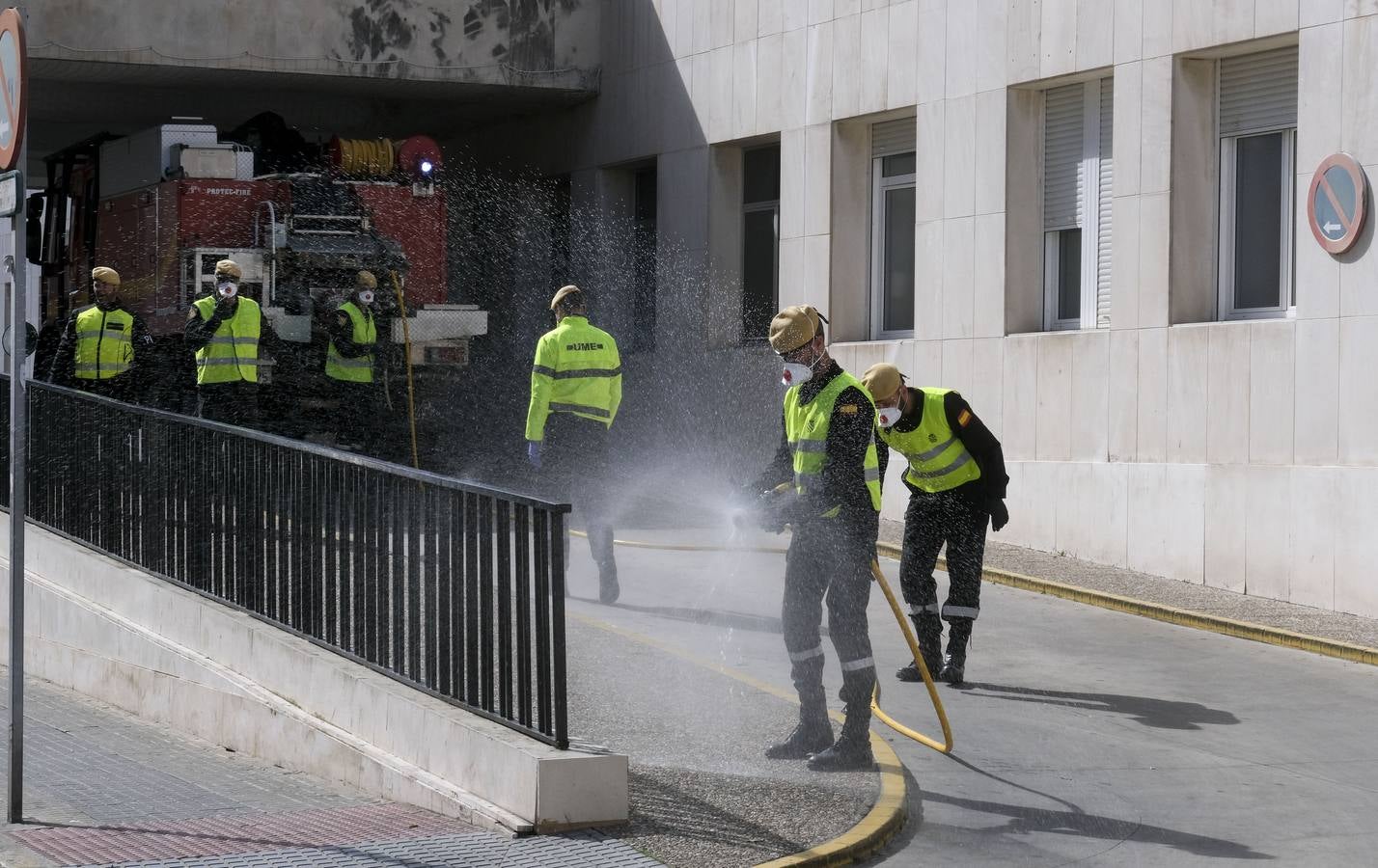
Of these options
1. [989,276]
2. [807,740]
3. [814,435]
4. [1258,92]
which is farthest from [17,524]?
[989,276]

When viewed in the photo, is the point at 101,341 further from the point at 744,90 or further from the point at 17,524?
the point at 744,90

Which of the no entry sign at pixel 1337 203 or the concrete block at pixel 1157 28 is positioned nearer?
the no entry sign at pixel 1337 203

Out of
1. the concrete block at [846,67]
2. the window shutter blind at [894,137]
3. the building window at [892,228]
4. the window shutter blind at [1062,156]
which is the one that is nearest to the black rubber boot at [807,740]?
the window shutter blind at [1062,156]

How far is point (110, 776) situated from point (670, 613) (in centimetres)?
433

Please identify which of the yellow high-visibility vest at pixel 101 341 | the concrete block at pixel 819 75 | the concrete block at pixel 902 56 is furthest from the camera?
the concrete block at pixel 819 75

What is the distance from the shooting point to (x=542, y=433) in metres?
11.8

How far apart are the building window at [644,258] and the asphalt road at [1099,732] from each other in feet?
31.1

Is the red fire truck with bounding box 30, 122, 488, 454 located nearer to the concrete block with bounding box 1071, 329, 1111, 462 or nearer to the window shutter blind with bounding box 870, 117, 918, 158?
the window shutter blind with bounding box 870, 117, 918, 158

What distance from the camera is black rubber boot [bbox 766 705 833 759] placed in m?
7.73

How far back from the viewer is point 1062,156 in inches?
609

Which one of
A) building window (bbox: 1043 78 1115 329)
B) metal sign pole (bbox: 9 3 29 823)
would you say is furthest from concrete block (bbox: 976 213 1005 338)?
metal sign pole (bbox: 9 3 29 823)

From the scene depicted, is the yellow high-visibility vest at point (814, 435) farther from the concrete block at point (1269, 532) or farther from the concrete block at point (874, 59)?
the concrete block at point (874, 59)

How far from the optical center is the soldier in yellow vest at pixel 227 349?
14.8m

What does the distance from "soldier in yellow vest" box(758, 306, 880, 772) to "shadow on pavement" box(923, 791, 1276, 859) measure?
638 millimetres
